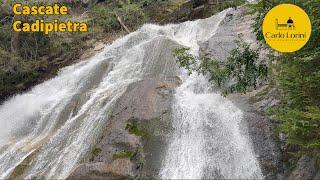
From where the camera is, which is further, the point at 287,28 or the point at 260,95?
the point at 260,95

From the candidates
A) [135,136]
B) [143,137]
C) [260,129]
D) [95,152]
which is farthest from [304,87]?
[95,152]

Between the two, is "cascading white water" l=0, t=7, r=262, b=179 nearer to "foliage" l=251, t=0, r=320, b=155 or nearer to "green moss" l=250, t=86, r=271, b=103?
"green moss" l=250, t=86, r=271, b=103

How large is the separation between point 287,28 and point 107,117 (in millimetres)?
6609

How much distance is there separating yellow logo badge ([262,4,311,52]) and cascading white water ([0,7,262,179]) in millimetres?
3366

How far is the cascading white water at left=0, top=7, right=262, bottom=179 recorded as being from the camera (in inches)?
488

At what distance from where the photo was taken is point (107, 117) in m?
14.3

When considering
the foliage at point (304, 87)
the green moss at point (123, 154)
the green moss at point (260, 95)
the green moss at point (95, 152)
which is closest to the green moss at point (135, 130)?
the green moss at point (123, 154)

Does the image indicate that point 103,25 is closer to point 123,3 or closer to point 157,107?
point 123,3

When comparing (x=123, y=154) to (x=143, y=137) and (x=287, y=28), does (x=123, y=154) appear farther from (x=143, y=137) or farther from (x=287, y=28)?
(x=287, y=28)

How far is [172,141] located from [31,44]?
1403cm

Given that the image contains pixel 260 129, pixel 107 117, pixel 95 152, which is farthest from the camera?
pixel 107 117

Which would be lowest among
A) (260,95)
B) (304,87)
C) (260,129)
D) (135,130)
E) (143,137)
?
(260,129)

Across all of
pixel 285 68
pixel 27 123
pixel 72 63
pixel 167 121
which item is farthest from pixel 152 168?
pixel 72 63

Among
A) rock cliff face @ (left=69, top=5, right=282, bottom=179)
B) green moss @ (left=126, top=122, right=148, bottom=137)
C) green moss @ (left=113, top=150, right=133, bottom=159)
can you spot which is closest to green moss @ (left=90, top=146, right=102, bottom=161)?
rock cliff face @ (left=69, top=5, right=282, bottom=179)
